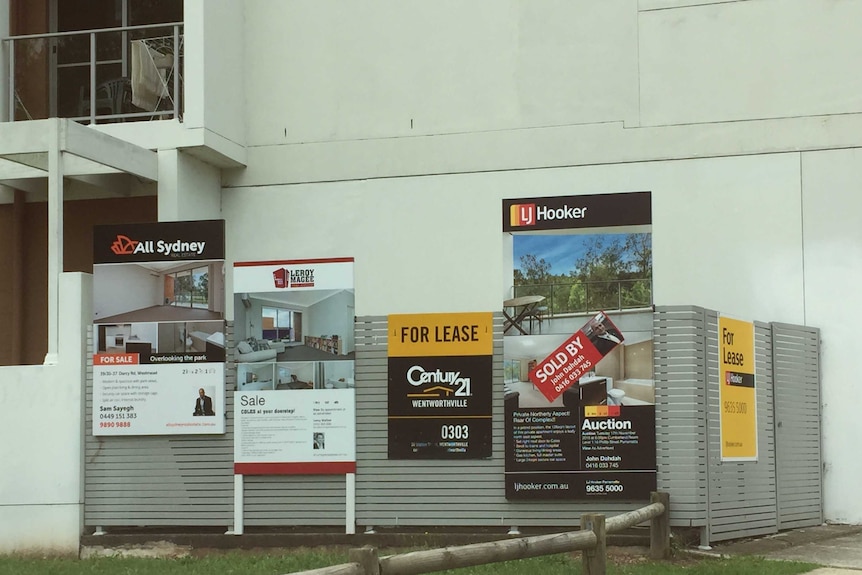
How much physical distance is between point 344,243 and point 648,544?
6437 mm

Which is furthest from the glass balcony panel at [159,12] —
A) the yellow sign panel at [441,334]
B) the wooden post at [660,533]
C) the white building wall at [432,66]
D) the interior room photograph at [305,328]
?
the wooden post at [660,533]

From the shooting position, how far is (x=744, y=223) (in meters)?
14.4

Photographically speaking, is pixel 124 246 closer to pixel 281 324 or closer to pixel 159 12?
pixel 281 324

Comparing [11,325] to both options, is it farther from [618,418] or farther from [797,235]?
[797,235]

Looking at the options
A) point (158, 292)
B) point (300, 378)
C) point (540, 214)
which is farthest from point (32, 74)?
point (540, 214)

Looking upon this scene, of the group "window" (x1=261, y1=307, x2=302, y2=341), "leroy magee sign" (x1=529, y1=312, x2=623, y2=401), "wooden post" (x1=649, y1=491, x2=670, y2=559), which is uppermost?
"window" (x1=261, y1=307, x2=302, y2=341)

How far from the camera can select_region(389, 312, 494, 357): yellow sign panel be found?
11.9m

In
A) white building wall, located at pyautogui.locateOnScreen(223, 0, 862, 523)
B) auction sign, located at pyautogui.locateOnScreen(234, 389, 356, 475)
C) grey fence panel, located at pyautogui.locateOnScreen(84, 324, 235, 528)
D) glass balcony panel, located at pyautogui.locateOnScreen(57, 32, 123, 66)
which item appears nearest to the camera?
auction sign, located at pyautogui.locateOnScreen(234, 389, 356, 475)

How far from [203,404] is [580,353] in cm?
408

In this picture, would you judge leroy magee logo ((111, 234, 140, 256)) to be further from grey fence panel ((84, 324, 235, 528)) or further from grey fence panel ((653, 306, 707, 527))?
grey fence panel ((653, 306, 707, 527))

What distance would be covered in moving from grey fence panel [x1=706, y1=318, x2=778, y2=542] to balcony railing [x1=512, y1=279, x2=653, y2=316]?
860 millimetres

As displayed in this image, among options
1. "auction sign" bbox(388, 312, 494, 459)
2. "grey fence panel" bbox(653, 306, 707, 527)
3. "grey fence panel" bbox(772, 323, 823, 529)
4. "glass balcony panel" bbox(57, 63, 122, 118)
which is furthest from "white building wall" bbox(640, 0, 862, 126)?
"glass balcony panel" bbox(57, 63, 122, 118)

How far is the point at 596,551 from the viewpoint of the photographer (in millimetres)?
8984

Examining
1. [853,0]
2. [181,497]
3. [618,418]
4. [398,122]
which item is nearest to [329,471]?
[181,497]
